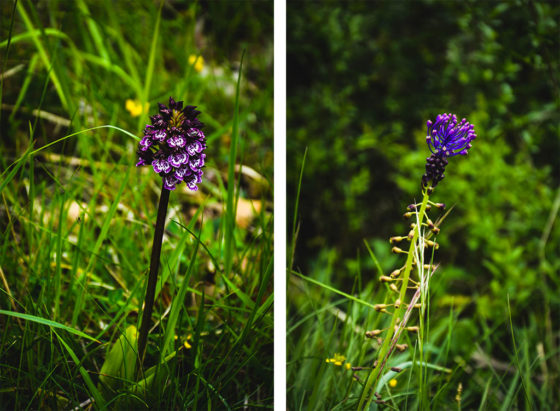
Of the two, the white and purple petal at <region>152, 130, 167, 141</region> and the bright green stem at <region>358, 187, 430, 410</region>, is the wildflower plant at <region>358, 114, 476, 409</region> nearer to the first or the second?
the bright green stem at <region>358, 187, 430, 410</region>

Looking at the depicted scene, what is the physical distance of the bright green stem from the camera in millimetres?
681

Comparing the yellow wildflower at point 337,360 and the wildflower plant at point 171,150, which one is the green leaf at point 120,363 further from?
the yellow wildflower at point 337,360

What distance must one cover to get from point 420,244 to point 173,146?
37 centimetres

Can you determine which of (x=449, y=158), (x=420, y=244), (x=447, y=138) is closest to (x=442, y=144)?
(x=447, y=138)

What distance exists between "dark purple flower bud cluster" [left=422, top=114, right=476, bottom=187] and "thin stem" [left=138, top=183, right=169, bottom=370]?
0.37 metres

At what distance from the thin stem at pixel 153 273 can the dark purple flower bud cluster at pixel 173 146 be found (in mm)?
28

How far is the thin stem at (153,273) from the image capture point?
63 centimetres

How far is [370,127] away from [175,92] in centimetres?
→ 71

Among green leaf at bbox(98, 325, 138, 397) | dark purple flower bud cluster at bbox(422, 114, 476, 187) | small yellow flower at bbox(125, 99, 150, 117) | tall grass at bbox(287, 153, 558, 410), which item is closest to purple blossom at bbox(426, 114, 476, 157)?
dark purple flower bud cluster at bbox(422, 114, 476, 187)

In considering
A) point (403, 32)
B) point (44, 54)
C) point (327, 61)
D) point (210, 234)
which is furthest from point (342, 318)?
point (403, 32)

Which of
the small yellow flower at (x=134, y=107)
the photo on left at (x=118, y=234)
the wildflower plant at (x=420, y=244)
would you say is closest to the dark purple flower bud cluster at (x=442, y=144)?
the wildflower plant at (x=420, y=244)

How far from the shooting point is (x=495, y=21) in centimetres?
119

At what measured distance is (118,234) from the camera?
91 cm

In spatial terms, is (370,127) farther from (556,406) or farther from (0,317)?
(0,317)
